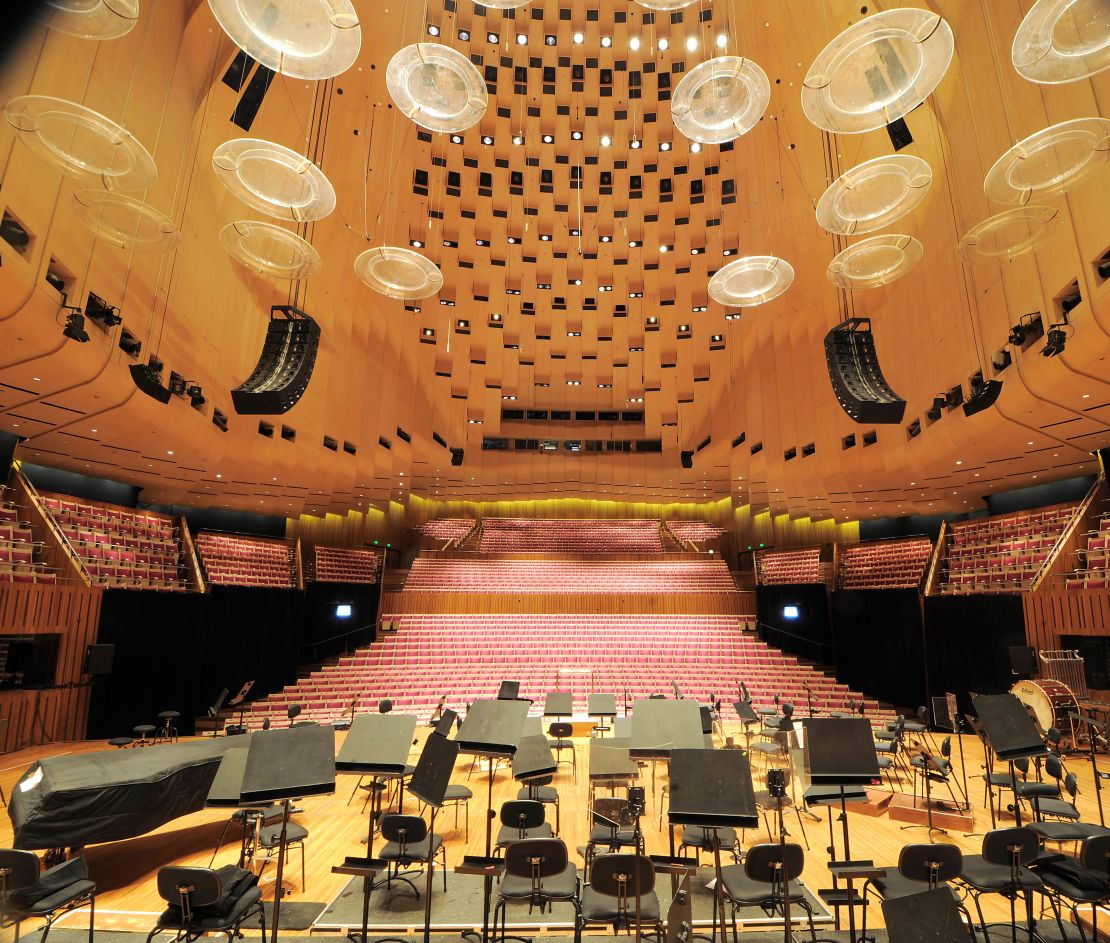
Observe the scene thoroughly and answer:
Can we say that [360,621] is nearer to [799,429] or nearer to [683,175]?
[799,429]

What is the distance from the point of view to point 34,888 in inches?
118

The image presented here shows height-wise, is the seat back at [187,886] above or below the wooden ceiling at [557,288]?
below

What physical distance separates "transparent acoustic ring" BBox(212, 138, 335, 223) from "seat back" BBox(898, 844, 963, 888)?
18.7ft

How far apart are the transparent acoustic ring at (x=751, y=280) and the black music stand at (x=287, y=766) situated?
5.64m

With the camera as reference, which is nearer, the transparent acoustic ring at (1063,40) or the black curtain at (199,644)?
the transparent acoustic ring at (1063,40)

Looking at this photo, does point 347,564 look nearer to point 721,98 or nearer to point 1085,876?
point 721,98

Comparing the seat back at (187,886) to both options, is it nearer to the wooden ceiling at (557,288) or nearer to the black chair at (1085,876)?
the wooden ceiling at (557,288)

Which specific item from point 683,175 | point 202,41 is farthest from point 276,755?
point 683,175

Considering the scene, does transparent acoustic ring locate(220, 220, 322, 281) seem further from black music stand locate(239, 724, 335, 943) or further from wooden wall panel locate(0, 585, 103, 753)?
wooden wall panel locate(0, 585, 103, 753)

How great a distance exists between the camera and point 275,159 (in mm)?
4750

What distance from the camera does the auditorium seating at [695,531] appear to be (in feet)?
70.1

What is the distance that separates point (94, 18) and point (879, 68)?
460cm

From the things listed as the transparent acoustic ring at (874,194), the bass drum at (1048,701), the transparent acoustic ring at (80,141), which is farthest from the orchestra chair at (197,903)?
the bass drum at (1048,701)

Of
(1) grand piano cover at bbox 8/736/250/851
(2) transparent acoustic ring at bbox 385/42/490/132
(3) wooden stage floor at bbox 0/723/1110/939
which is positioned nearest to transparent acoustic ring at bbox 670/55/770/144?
(2) transparent acoustic ring at bbox 385/42/490/132
